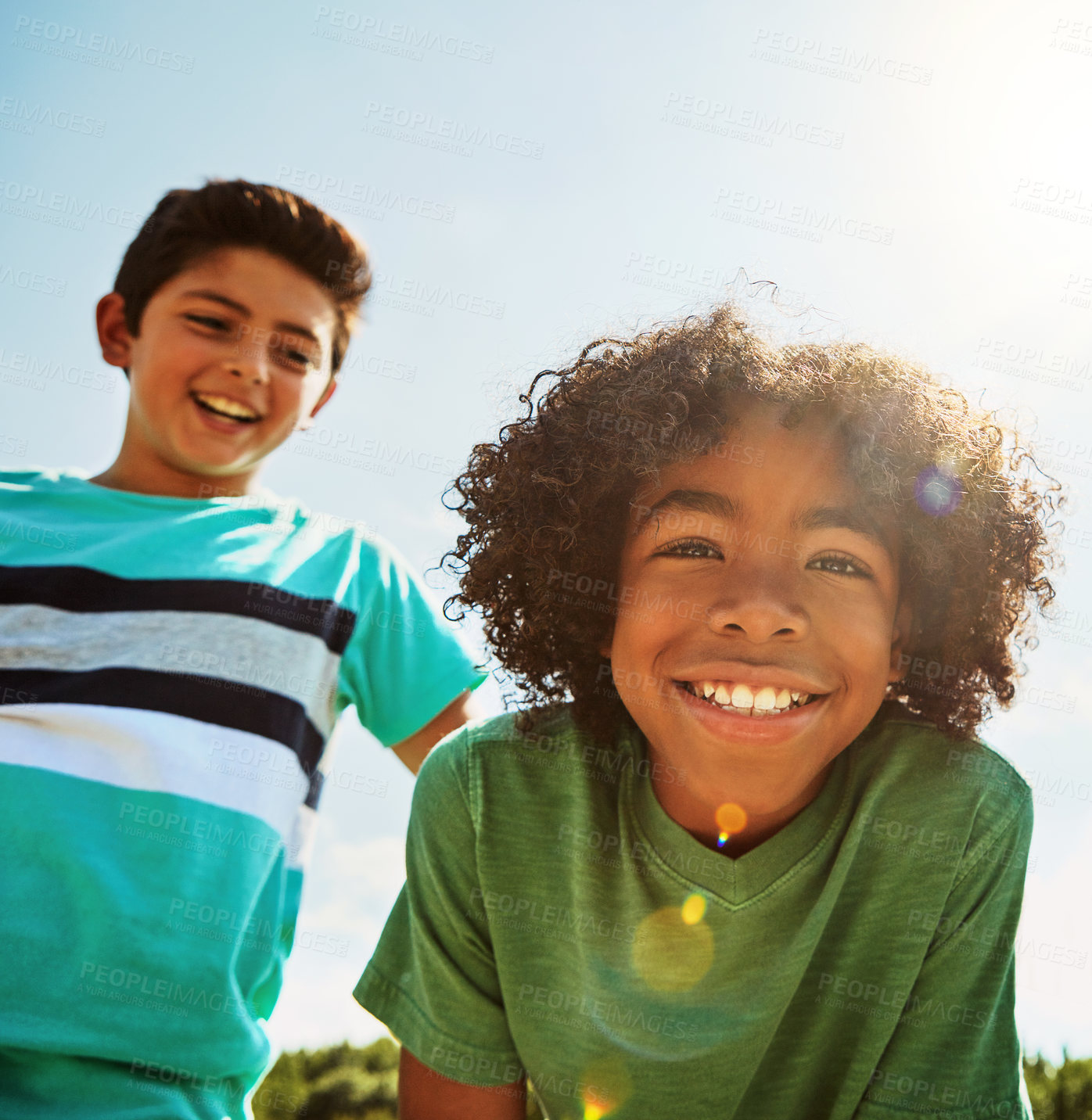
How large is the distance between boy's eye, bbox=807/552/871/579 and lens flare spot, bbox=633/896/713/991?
83 cm

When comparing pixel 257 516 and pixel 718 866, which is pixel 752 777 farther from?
pixel 257 516

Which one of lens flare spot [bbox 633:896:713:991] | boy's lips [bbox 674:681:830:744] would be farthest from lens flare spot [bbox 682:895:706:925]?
boy's lips [bbox 674:681:830:744]

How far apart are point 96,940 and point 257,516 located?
1.20 m

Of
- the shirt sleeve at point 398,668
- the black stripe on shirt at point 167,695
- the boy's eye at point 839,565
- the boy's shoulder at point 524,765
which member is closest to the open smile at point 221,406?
the shirt sleeve at point 398,668

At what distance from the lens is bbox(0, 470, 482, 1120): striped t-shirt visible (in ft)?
6.34

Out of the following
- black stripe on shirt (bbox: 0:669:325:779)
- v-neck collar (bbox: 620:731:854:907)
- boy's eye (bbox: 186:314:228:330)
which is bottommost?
v-neck collar (bbox: 620:731:854:907)

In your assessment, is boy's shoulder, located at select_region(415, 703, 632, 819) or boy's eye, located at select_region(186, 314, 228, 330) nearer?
boy's shoulder, located at select_region(415, 703, 632, 819)

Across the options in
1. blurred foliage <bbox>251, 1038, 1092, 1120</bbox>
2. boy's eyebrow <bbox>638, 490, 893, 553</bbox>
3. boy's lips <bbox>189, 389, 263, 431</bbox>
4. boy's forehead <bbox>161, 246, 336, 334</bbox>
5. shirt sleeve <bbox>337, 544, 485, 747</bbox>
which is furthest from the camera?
blurred foliage <bbox>251, 1038, 1092, 1120</bbox>

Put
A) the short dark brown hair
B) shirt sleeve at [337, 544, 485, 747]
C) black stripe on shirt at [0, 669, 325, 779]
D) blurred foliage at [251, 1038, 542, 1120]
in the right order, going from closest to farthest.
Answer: black stripe on shirt at [0, 669, 325, 779] → shirt sleeve at [337, 544, 485, 747] → the short dark brown hair → blurred foliage at [251, 1038, 542, 1120]

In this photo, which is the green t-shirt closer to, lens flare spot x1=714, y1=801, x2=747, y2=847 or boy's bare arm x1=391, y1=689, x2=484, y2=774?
lens flare spot x1=714, y1=801, x2=747, y2=847

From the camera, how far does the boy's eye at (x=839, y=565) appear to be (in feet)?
6.10

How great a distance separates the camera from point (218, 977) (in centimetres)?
203

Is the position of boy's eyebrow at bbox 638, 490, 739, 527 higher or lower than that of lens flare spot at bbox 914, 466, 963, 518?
lower

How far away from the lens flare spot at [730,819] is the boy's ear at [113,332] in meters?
2.24
